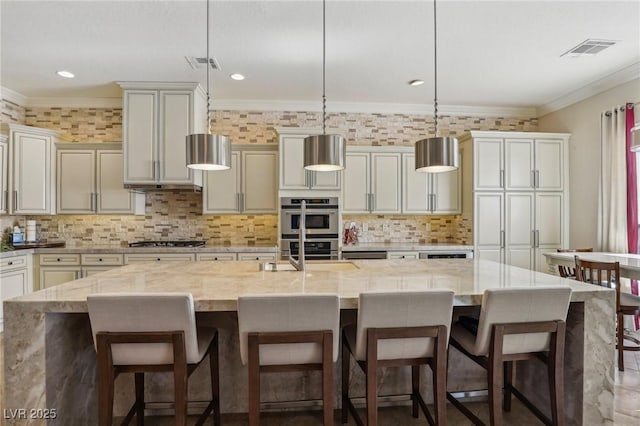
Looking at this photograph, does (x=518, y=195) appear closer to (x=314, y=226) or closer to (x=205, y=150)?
(x=314, y=226)

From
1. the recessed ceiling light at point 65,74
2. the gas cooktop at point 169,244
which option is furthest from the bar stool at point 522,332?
the recessed ceiling light at point 65,74

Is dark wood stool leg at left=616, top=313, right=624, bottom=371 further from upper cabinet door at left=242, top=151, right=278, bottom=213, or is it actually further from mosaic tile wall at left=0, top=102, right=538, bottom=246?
upper cabinet door at left=242, top=151, right=278, bottom=213

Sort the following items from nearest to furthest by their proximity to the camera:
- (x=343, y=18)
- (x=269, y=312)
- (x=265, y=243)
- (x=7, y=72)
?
(x=269, y=312)
(x=343, y=18)
(x=7, y=72)
(x=265, y=243)

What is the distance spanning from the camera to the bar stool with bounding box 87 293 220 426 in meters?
1.47

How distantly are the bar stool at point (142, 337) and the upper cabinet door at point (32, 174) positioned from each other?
12.0 ft

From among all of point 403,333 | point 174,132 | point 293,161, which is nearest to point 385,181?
point 293,161

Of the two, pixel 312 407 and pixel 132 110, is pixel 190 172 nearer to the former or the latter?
pixel 132 110

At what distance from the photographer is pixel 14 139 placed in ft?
13.1

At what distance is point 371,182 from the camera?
15.2ft

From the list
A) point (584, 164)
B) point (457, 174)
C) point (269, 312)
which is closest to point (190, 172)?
point (269, 312)

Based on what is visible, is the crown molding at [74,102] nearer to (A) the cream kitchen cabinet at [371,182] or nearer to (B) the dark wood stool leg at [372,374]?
(A) the cream kitchen cabinet at [371,182]

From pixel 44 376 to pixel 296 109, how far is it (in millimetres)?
4018

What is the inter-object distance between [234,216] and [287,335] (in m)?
3.48

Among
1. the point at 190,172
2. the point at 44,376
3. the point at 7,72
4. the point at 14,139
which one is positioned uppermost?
the point at 7,72
